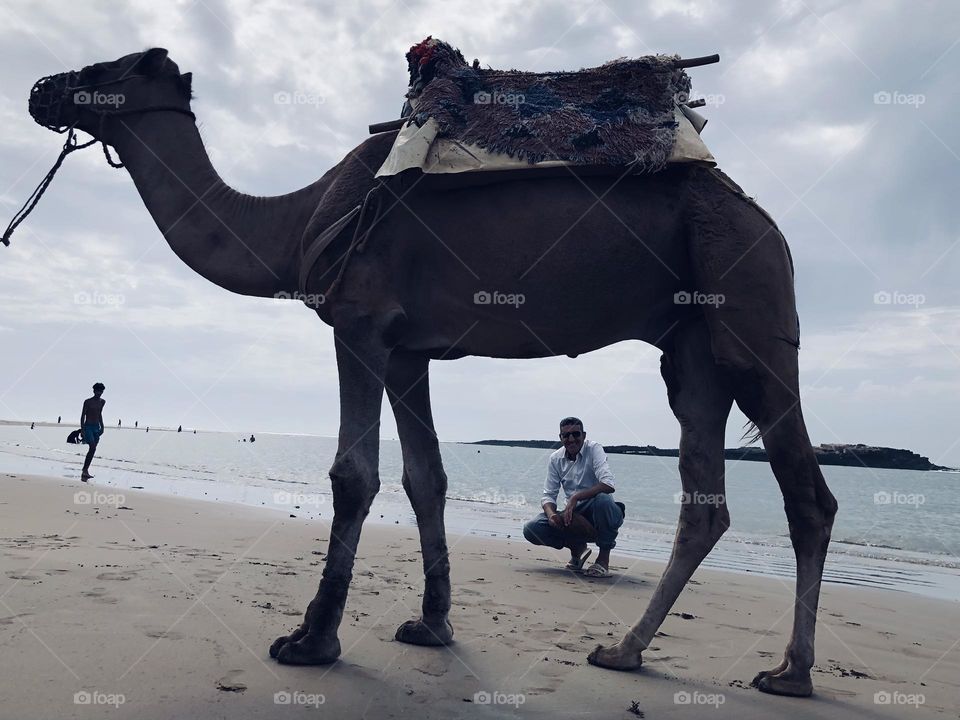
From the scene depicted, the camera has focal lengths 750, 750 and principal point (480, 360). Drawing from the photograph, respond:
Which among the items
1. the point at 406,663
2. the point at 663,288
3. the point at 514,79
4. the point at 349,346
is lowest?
the point at 406,663

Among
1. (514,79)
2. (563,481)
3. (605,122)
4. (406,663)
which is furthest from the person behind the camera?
(563,481)

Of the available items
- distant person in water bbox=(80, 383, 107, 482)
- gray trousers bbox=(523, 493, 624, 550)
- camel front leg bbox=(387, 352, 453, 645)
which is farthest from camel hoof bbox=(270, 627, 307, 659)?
distant person in water bbox=(80, 383, 107, 482)

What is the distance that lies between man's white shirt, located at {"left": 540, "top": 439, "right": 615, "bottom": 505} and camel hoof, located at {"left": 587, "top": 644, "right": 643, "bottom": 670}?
147 inches

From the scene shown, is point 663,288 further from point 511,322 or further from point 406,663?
point 406,663

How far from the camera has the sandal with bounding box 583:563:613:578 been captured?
24.6 feet

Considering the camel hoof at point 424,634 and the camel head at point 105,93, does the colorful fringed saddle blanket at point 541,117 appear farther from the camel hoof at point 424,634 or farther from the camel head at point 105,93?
the camel hoof at point 424,634

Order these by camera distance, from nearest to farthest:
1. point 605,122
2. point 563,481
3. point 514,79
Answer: point 605,122 → point 514,79 → point 563,481

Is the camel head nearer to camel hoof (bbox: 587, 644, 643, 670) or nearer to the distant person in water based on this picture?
camel hoof (bbox: 587, 644, 643, 670)

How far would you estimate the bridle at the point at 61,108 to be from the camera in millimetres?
4660

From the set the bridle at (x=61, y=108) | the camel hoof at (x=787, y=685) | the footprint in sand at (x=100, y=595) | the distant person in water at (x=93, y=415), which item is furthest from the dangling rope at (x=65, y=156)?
the distant person in water at (x=93, y=415)

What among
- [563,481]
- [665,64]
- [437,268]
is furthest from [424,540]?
[563,481]

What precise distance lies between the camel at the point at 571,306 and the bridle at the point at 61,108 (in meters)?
1.06

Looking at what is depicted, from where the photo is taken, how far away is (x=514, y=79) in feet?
14.3

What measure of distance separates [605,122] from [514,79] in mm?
651
